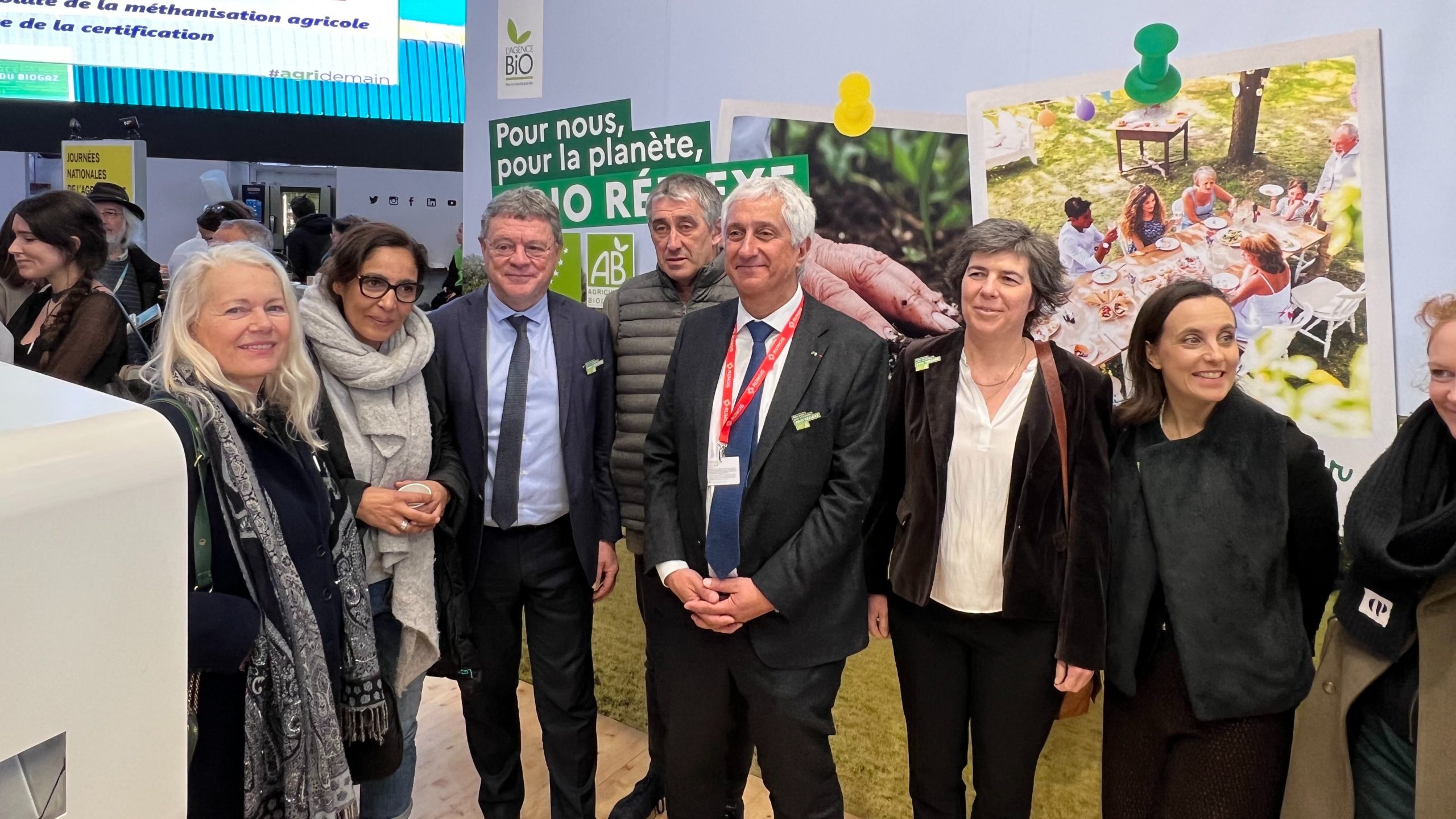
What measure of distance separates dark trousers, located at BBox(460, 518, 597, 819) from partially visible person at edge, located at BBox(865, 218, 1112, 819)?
2.90ft

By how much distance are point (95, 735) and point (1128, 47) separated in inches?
100

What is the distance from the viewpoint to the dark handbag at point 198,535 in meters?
1.53

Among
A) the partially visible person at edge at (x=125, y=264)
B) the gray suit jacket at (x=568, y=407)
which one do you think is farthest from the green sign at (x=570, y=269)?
the partially visible person at edge at (x=125, y=264)

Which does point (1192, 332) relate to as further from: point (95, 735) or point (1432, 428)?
point (95, 735)

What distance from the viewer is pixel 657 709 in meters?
2.86

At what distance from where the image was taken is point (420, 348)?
225 cm

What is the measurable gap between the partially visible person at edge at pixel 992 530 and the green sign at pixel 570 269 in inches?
73.5

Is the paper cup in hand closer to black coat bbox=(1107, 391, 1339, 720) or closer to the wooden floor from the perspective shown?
the wooden floor

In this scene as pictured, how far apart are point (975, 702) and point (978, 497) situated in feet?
A: 1.60

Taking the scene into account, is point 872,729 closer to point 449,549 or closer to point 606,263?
point 449,549

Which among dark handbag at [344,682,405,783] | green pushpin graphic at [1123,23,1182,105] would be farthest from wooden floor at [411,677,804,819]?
green pushpin graphic at [1123,23,1182,105]

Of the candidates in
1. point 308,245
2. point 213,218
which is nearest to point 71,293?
point 213,218

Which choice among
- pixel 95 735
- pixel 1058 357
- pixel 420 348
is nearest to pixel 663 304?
pixel 420 348

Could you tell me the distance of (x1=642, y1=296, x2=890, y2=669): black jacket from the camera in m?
2.03
